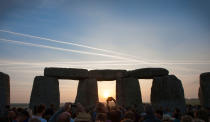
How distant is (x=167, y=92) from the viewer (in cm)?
1988

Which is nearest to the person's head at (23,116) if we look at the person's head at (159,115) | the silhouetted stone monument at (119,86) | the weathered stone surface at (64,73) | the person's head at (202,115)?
the person's head at (159,115)

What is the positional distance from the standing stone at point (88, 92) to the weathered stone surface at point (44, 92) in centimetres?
211

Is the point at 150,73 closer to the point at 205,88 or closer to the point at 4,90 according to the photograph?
the point at 205,88

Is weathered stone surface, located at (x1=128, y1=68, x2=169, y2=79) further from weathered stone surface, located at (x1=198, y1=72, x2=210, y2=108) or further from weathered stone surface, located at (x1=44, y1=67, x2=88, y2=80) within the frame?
weathered stone surface, located at (x1=44, y1=67, x2=88, y2=80)

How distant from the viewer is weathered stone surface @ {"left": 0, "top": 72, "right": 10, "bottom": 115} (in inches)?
653

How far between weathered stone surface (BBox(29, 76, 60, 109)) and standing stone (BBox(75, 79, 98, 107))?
2.11 m

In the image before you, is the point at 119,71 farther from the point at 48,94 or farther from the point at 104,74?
the point at 48,94

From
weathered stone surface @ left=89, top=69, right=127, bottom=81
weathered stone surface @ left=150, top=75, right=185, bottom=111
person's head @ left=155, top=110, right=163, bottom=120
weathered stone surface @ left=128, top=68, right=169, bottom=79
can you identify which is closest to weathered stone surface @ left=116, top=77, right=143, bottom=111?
weathered stone surface @ left=89, top=69, right=127, bottom=81

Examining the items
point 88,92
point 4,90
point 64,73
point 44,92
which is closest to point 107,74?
point 88,92

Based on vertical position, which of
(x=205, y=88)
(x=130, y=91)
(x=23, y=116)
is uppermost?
(x=23, y=116)

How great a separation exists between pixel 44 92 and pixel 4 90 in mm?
3808

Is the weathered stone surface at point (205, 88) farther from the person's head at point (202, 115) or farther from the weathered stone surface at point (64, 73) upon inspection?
the person's head at point (202, 115)

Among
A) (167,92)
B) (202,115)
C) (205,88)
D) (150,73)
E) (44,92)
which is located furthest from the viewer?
(150,73)

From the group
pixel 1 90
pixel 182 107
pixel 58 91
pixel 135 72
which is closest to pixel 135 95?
pixel 135 72
